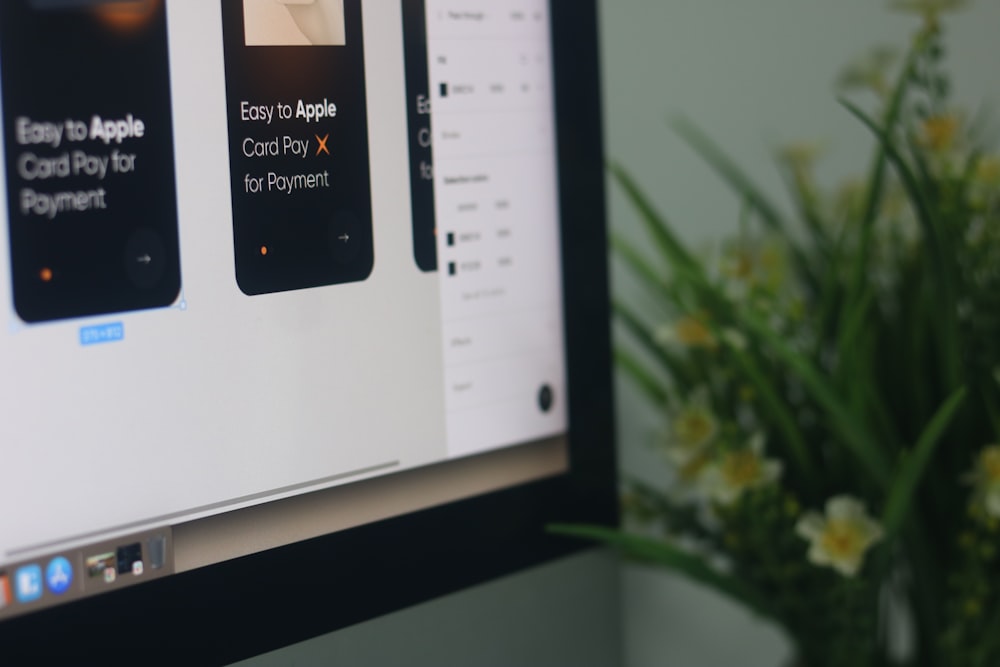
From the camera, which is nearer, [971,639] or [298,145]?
[298,145]

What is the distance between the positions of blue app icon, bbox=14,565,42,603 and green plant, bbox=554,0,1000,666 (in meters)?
0.22

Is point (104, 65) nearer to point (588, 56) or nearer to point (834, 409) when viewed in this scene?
point (588, 56)

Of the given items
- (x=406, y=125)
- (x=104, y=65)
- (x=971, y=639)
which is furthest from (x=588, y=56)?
(x=971, y=639)

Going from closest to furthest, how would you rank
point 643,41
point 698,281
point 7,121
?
point 7,121 → point 698,281 → point 643,41

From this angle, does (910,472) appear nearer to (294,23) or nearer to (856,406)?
(856,406)

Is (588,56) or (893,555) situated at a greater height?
(588,56)

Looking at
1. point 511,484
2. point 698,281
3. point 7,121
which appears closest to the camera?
point 7,121

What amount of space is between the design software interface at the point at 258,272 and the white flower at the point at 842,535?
0.15m

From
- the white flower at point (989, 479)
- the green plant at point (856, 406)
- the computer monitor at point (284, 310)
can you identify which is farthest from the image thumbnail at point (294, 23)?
the white flower at point (989, 479)

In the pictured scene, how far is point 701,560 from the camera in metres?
0.51

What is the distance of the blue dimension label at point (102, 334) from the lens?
30cm

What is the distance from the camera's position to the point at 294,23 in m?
0.35

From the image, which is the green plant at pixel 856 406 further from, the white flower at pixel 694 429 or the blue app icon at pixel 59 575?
the blue app icon at pixel 59 575

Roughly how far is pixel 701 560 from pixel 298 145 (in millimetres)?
289
